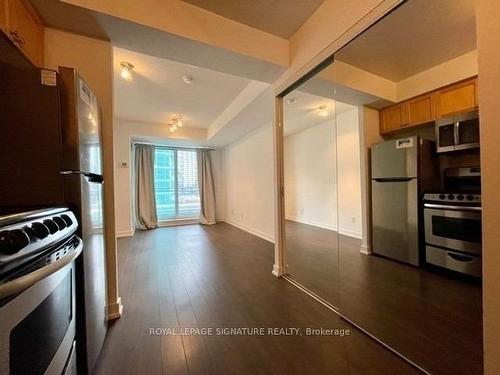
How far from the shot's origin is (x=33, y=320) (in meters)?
0.65

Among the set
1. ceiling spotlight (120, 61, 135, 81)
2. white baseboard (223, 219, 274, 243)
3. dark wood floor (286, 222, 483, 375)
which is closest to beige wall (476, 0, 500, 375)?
dark wood floor (286, 222, 483, 375)

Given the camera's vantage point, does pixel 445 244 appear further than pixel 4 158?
Yes

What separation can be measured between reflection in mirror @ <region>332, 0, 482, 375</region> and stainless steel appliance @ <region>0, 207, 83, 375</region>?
182cm

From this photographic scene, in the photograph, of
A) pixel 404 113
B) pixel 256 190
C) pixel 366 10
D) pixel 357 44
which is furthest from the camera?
pixel 256 190

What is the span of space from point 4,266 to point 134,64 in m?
2.83

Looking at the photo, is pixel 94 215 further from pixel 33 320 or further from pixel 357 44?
pixel 357 44

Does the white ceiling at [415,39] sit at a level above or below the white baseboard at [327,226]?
above

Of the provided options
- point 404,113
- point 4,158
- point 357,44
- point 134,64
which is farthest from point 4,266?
point 404,113

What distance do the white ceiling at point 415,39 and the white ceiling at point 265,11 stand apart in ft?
1.67

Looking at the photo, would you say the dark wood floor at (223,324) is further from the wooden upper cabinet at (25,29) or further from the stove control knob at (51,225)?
the wooden upper cabinet at (25,29)

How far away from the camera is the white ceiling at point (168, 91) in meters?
2.62

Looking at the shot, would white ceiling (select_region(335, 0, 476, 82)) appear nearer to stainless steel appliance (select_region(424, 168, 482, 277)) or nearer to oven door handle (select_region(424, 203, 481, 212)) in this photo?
stainless steel appliance (select_region(424, 168, 482, 277))

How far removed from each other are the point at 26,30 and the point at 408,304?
11.5 feet

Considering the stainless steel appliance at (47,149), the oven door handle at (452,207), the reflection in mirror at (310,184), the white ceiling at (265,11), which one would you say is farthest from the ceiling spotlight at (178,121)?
the oven door handle at (452,207)
